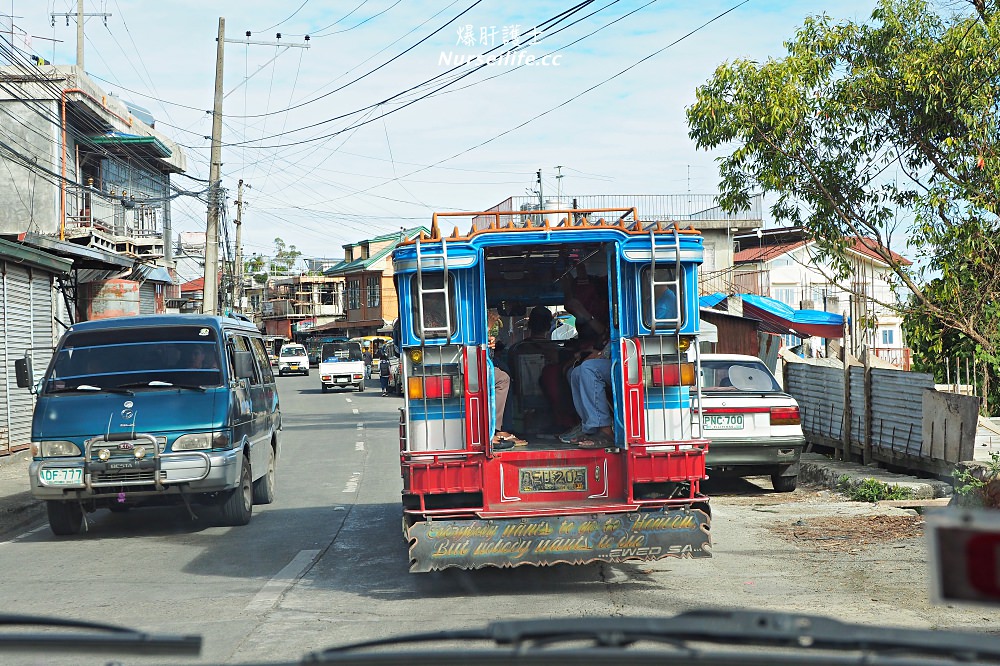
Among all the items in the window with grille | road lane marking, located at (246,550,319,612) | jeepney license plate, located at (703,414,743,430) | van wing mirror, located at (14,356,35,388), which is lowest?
road lane marking, located at (246,550,319,612)

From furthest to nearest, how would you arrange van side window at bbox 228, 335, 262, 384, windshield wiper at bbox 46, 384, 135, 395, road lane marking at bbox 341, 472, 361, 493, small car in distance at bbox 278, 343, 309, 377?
small car in distance at bbox 278, 343, 309, 377
road lane marking at bbox 341, 472, 361, 493
van side window at bbox 228, 335, 262, 384
windshield wiper at bbox 46, 384, 135, 395

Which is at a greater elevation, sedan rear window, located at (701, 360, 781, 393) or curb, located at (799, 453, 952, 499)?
sedan rear window, located at (701, 360, 781, 393)

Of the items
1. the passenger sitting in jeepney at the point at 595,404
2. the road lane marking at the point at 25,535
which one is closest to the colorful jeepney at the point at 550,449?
the passenger sitting in jeepney at the point at 595,404

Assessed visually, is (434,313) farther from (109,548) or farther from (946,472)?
(946,472)

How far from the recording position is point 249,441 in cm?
1186

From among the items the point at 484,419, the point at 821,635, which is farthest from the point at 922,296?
the point at 821,635

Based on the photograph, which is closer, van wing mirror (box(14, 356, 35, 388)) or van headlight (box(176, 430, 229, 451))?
van headlight (box(176, 430, 229, 451))

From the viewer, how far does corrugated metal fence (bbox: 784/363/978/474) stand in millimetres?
11500

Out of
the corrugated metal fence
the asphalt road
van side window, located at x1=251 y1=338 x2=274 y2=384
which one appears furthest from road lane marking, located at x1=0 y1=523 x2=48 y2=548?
the corrugated metal fence

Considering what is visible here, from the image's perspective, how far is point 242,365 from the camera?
11.9 m

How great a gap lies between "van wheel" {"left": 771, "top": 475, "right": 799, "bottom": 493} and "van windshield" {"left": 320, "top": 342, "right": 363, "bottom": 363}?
33.7m

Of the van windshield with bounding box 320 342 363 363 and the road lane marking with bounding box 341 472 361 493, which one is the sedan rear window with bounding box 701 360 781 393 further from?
the van windshield with bounding box 320 342 363 363

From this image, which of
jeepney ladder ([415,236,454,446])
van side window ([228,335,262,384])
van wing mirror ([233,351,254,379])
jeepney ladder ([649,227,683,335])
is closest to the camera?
jeepney ladder ([415,236,454,446])

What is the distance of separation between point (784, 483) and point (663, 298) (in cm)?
600
